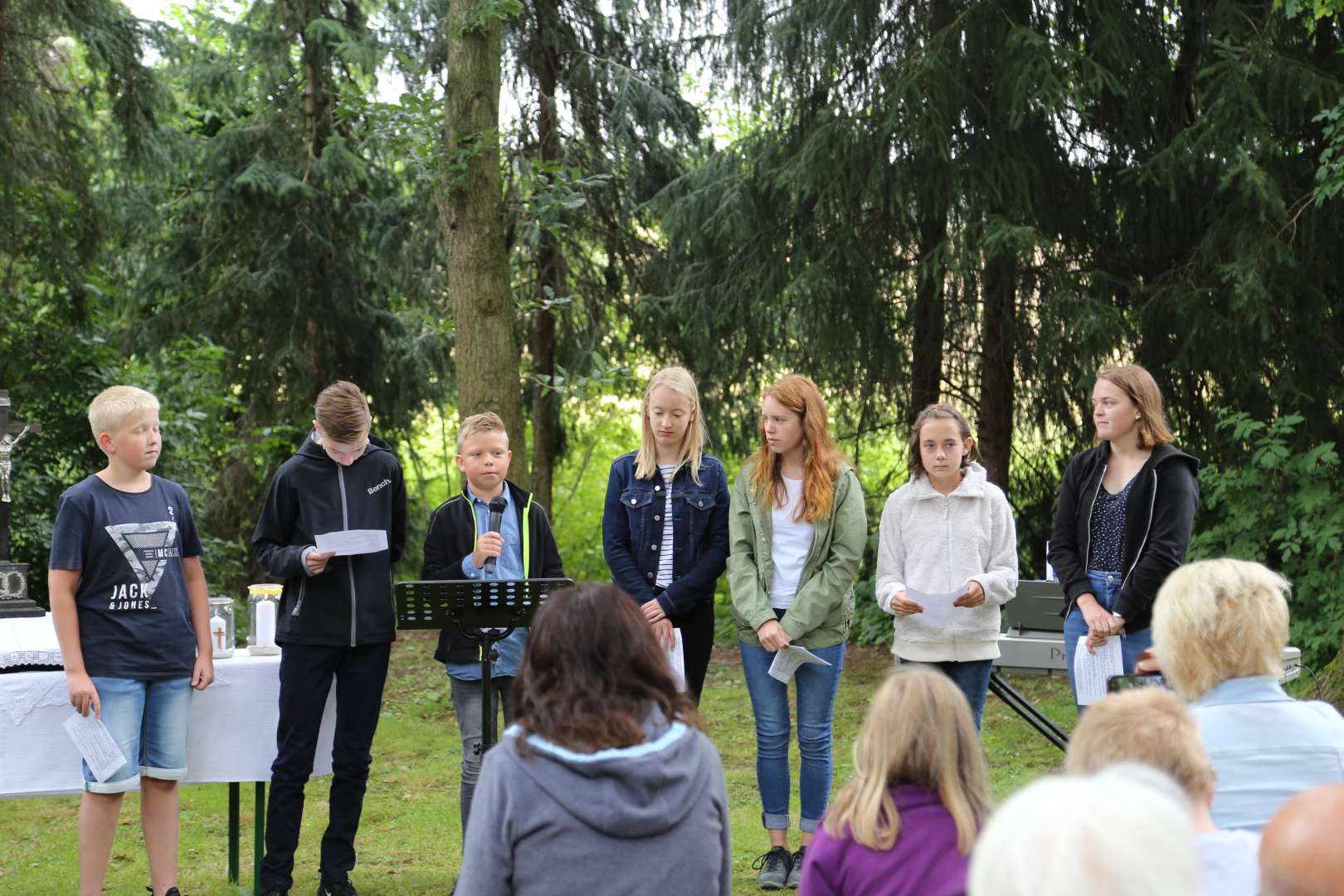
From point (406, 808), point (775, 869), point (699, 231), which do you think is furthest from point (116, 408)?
point (699, 231)

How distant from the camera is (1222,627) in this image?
2.90m

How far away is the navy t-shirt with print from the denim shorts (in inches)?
2.1

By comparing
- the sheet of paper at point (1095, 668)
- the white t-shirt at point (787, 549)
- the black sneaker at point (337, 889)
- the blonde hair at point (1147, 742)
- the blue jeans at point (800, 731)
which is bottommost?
the black sneaker at point (337, 889)

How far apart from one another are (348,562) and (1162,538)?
2875 mm

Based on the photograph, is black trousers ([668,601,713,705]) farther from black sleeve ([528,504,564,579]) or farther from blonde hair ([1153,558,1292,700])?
Result: blonde hair ([1153,558,1292,700])

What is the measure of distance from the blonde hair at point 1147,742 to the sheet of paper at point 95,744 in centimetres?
326

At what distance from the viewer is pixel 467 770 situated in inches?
193

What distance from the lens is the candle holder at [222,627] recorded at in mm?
4992

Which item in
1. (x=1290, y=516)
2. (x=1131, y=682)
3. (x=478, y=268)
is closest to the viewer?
(x=1131, y=682)

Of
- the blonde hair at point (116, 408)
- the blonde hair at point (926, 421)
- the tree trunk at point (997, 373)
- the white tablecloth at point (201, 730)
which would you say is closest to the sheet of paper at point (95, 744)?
the white tablecloth at point (201, 730)

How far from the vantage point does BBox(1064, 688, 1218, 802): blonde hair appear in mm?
2207

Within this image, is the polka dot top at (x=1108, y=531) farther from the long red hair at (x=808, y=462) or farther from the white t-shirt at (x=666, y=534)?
the white t-shirt at (x=666, y=534)

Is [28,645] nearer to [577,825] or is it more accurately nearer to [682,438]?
[682,438]

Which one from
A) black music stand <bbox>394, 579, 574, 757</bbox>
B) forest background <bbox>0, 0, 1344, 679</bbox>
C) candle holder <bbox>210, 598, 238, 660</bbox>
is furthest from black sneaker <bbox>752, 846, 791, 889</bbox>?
forest background <bbox>0, 0, 1344, 679</bbox>
